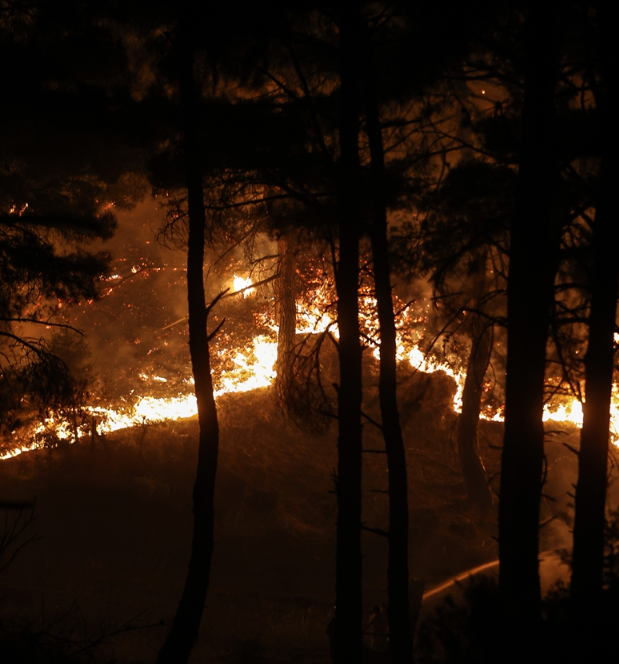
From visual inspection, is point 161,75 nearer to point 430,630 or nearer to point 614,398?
point 430,630

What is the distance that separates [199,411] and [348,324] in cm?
231

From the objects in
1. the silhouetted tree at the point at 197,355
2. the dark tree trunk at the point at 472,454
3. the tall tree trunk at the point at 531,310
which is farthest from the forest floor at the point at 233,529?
the tall tree trunk at the point at 531,310

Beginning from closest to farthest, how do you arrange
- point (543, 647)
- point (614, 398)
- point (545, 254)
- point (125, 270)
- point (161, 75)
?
point (543, 647) < point (545, 254) < point (161, 75) < point (614, 398) < point (125, 270)

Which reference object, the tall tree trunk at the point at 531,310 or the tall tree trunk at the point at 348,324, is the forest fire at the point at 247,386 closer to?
the tall tree trunk at the point at 348,324

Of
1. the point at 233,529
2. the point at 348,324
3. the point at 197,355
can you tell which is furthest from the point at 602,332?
the point at 233,529

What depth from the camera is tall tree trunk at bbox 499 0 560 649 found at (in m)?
6.27

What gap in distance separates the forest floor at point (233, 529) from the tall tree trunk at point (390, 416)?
2.81 m

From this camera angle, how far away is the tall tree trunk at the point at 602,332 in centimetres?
684

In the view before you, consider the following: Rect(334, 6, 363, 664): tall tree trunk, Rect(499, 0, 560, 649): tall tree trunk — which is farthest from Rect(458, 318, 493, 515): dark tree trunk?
Rect(499, 0, 560, 649): tall tree trunk

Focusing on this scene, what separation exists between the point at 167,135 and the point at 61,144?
1.61 meters

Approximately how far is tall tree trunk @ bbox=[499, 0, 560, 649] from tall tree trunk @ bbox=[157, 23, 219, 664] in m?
3.69

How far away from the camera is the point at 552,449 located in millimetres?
19844

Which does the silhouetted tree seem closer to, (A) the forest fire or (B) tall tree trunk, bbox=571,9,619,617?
(B) tall tree trunk, bbox=571,9,619,617

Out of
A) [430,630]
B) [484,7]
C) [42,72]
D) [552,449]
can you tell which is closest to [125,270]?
[552,449]
